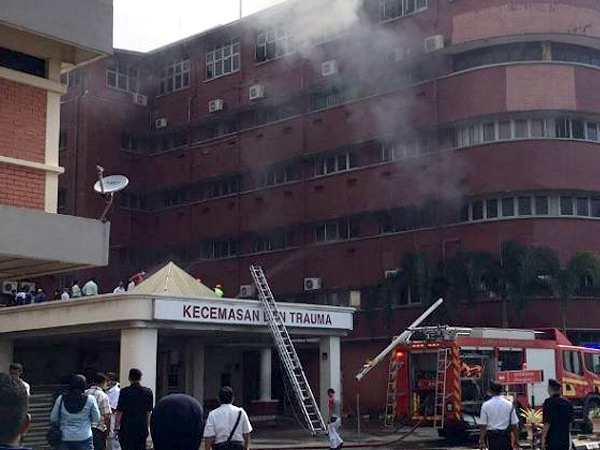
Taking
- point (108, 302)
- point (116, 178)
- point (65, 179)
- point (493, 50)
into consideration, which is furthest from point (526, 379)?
point (65, 179)

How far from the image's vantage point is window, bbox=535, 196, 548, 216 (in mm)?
32406

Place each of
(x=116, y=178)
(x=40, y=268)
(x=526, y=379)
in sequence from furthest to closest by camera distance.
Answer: (x=526, y=379), (x=116, y=178), (x=40, y=268)

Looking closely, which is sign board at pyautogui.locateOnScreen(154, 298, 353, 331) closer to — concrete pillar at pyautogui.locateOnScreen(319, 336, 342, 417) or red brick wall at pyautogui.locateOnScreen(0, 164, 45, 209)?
concrete pillar at pyautogui.locateOnScreen(319, 336, 342, 417)

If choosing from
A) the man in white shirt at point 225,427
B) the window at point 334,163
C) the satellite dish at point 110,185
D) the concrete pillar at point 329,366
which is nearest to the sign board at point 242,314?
the concrete pillar at point 329,366

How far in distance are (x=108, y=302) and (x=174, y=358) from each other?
12.3m

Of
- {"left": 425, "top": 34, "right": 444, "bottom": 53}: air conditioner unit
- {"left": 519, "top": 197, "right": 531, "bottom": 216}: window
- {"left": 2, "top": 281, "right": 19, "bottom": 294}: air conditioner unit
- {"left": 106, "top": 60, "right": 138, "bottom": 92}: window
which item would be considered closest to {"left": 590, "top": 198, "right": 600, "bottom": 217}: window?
{"left": 519, "top": 197, "right": 531, "bottom": 216}: window

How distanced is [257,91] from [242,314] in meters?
18.6

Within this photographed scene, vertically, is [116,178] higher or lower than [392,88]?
lower

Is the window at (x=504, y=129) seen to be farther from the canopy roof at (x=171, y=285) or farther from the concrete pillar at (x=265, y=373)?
the canopy roof at (x=171, y=285)

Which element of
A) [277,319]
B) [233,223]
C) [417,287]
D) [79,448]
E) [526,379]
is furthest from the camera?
[233,223]

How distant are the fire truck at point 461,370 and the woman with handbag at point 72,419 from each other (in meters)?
12.5

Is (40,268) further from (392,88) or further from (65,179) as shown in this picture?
(65,179)

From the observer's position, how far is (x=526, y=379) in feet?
54.8

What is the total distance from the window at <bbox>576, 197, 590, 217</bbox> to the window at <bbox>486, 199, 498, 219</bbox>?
113 inches
